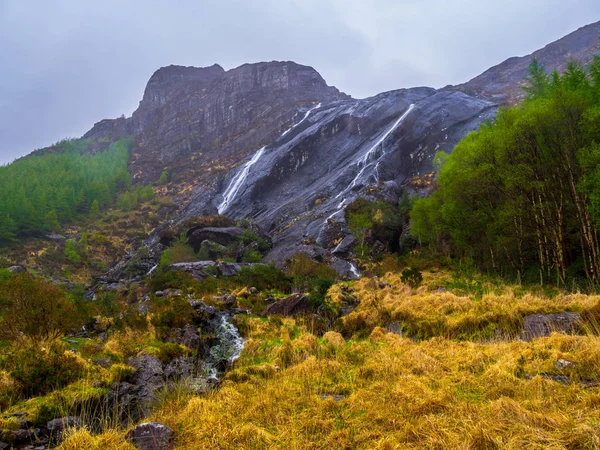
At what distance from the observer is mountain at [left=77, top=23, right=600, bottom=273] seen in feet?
182

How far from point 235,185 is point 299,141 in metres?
16.4

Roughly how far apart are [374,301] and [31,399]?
12.4 metres

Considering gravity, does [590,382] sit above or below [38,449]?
below

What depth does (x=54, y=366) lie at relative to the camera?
28.7 feet

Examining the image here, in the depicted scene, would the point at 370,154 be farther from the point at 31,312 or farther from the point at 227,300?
the point at 31,312

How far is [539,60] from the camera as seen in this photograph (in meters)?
120

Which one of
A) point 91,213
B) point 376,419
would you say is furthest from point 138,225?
point 376,419

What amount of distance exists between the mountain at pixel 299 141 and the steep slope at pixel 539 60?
465 mm

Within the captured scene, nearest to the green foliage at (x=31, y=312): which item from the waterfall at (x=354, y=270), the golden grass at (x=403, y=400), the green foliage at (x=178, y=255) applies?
the golden grass at (x=403, y=400)

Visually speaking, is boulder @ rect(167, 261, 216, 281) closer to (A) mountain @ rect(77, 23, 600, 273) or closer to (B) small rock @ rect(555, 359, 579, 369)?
(A) mountain @ rect(77, 23, 600, 273)

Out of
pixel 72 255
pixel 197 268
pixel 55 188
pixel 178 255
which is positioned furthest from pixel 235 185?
pixel 197 268

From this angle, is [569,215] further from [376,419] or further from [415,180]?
A: [415,180]

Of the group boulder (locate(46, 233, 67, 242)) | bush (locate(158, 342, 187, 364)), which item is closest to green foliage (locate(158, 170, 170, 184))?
boulder (locate(46, 233, 67, 242))

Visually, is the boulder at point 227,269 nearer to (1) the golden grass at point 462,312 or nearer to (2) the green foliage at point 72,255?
(1) the golden grass at point 462,312
